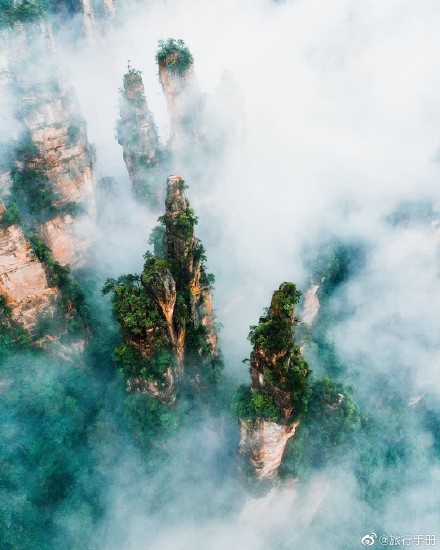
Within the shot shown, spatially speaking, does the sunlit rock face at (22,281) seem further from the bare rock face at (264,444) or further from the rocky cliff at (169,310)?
the bare rock face at (264,444)

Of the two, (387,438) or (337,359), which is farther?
(337,359)

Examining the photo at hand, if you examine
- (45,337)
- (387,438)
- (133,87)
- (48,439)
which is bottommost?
(48,439)

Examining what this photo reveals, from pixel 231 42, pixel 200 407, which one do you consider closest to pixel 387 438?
pixel 200 407

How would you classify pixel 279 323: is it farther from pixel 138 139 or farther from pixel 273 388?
pixel 138 139

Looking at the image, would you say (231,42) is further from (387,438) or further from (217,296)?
(387,438)

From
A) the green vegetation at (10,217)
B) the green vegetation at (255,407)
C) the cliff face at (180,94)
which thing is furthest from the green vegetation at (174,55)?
the green vegetation at (255,407)

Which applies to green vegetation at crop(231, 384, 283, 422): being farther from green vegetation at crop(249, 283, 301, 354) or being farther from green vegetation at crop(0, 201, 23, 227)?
green vegetation at crop(0, 201, 23, 227)

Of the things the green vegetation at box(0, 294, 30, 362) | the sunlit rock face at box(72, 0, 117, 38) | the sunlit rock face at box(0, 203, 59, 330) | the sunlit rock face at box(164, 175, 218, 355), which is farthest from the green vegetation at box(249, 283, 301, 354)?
the sunlit rock face at box(72, 0, 117, 38)
